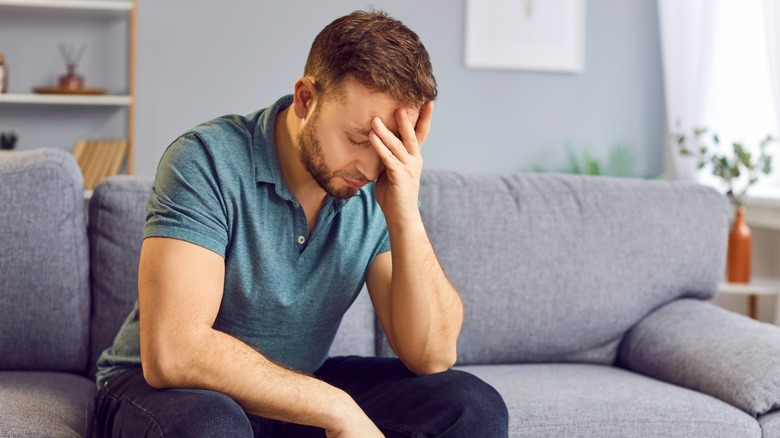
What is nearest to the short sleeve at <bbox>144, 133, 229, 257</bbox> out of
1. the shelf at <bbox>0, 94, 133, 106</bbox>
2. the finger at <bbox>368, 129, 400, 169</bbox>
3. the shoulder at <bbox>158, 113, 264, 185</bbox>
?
the shoulder at <bbox>158, 113, 264, 185</bbox>

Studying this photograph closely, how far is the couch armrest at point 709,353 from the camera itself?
184 centimetres

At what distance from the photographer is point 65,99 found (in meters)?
3.87

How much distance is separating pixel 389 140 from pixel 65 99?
2800mm

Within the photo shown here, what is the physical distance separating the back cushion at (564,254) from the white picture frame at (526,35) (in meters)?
2.28

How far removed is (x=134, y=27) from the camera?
13.0 ft

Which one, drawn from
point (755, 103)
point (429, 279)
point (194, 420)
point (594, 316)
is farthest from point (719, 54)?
point (194, 420)

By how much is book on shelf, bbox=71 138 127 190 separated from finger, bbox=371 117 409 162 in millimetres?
2720

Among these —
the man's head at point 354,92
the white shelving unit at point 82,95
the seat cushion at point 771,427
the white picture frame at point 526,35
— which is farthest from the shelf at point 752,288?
the white shelving unit at point 82,95

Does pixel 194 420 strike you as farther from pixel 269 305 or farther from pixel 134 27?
pixel 134 27

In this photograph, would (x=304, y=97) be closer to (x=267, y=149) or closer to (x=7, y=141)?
(x=267, y=149)

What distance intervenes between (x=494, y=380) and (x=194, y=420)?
85 centimetres

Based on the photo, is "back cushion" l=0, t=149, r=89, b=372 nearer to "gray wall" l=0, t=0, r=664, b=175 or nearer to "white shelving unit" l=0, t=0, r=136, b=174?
"white shelving unit" l=0, t=0, r=136, b=174

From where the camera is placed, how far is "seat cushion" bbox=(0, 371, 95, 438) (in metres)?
1.51

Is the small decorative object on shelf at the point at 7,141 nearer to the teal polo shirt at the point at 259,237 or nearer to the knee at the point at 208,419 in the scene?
the teal polo shirt at the point at 259,237
